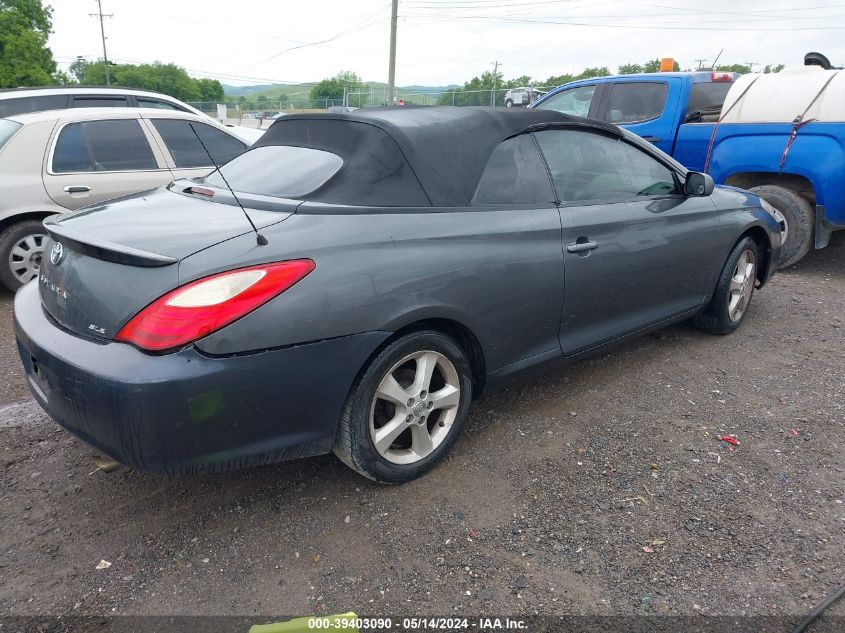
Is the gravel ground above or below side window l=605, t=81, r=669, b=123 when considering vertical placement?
below

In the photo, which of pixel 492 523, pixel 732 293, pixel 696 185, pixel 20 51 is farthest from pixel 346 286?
pixel 20 51

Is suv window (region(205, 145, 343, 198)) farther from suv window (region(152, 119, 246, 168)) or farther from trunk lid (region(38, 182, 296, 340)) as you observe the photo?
suv window (region(152, 119, 246, 168))

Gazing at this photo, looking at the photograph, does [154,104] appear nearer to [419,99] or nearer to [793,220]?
[793,220]

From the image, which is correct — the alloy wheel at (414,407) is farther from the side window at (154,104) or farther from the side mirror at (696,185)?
the side window at (154,104)

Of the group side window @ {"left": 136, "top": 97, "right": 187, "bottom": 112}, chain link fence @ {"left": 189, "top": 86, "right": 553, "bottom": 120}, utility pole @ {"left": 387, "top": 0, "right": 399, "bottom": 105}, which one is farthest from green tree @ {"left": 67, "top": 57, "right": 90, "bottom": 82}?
side window @ {"left": 136, "top": 97, "right": 187, "bottom": 112}

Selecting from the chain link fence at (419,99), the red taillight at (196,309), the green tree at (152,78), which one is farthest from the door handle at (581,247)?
the green tree at (152,78)

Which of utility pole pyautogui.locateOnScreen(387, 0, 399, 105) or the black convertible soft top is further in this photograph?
utility pole pyautogui.locateOnScreen(387, 0, 399, 105)

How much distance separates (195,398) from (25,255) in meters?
4.13

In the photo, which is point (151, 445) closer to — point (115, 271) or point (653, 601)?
point (115, 271)

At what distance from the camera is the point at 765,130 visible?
602 cm

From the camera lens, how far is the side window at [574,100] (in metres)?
7.89

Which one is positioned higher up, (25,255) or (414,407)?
(414,407)

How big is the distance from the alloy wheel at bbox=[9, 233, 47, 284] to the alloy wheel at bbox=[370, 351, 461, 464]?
3.98 meters

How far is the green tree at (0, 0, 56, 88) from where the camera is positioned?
4062 cm
